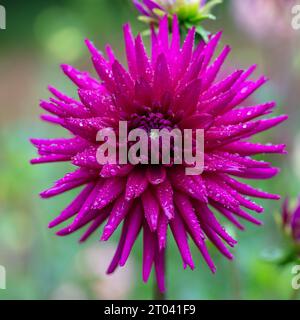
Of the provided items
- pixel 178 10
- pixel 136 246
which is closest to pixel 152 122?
pixel 178 10

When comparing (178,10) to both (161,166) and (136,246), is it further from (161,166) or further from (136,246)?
(136,246)

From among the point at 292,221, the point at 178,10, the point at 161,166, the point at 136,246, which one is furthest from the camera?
the point at 136,246

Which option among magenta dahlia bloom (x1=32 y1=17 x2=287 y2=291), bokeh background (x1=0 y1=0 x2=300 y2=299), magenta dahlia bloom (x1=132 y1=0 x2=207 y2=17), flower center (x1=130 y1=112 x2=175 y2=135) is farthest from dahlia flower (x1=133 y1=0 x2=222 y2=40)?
bokeh background (x1=0 y1=0 x2=300 y2=299)

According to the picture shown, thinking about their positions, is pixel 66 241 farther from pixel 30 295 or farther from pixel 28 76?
pixel 28 76

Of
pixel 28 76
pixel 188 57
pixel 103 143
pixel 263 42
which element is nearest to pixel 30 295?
pixel 103 143

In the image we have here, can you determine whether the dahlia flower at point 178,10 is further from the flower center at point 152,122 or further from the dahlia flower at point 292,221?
the dahlia flower at point 292,221
